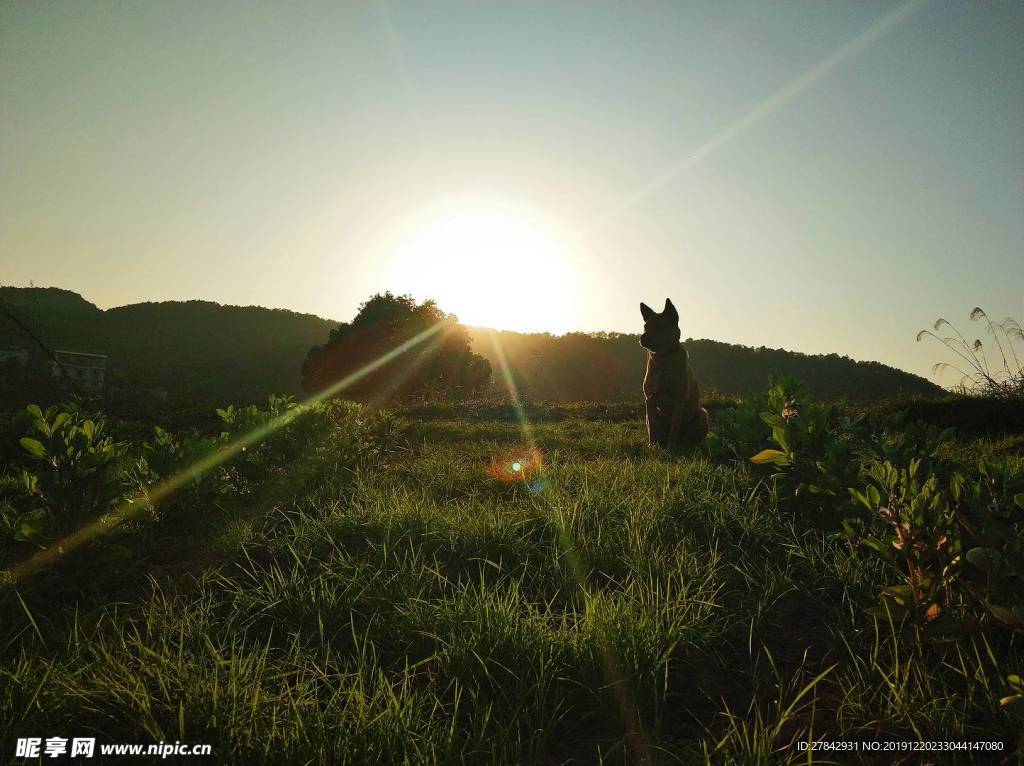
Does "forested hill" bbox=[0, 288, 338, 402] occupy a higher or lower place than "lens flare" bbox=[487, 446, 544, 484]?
higher

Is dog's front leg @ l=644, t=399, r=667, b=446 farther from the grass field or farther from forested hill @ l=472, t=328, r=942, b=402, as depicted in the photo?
forested hill @ l=472, t=328, r=942, b=402

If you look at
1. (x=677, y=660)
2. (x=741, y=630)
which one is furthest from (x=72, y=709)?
(x=741, y=630)

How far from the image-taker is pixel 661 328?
671cm

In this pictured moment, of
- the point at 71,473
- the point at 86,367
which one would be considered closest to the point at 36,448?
the point at 71,473

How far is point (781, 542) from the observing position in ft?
10.4

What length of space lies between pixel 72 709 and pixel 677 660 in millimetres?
2151

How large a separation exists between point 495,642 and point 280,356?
139ft

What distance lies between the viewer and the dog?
6.71 m

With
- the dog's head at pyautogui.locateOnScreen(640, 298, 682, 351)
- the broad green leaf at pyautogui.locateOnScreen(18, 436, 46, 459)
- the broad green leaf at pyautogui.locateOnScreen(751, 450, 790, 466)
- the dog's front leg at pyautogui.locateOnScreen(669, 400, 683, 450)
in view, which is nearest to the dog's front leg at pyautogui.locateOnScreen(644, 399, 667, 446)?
the dog's front leg at pyautogui.locateOnScreen(669, 400, 683, 450)

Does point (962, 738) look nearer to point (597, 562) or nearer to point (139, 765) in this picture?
point (597, 562)

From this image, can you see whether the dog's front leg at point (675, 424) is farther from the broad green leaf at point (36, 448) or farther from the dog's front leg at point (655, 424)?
the broad green leaf at point (36, 448)

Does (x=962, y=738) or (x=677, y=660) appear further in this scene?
(x=677, y=660)

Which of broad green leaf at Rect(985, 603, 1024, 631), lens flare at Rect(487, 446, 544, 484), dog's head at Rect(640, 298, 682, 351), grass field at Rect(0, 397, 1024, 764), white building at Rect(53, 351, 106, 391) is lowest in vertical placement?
grass field at Rect(0, 397, 1024, 764)

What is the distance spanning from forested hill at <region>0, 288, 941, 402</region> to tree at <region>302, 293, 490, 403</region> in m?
4.11
